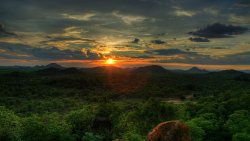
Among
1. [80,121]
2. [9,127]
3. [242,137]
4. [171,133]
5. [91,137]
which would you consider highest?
[171,133]

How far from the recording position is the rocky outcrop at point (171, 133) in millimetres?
27422

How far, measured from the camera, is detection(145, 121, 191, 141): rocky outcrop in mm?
27422

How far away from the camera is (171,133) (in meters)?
27.4

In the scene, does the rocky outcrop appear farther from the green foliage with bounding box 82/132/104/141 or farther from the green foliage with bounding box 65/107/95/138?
the green foliage with bounding box 65/107/95/138

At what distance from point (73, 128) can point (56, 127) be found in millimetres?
7327

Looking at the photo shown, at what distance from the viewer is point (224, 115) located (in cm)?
7594

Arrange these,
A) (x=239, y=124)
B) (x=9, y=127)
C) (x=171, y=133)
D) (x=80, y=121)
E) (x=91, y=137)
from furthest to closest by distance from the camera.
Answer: (x=80, y=121) → (x=239, y=124) → (x=91, y=137) → (x=9, y=127) → (x=171, y=133)

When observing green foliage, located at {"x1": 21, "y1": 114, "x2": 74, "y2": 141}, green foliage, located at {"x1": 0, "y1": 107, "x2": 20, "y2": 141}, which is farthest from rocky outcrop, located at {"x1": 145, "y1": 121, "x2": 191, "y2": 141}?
green foliage, located at {"x1": 0, "y1": 107, "x2": 20, "y2": 141}

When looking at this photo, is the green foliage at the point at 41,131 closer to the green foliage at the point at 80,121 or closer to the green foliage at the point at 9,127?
the green foliage at the point at 9,127

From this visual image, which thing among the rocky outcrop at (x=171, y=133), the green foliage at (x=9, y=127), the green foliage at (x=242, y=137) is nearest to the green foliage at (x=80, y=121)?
the green foliage at (x=9, y=127)

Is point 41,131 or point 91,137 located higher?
point 41,131

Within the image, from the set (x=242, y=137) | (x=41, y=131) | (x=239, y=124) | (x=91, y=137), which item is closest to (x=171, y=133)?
(x=91, y=137)

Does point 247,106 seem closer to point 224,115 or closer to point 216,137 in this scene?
point 224,115

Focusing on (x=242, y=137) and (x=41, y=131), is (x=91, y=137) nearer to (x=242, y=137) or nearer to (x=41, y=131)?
(x=41, y=131)
